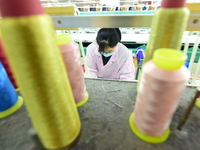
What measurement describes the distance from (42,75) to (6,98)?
0.74ft

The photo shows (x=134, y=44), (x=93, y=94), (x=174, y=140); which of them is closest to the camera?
(x=174, y=140)

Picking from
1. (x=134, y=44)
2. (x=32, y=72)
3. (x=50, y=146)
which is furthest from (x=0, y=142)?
(x=134, y=44)

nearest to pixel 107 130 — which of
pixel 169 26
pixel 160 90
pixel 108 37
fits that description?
pixel 160 90

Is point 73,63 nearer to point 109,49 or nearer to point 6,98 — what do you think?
point 6,98

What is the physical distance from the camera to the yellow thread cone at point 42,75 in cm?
16

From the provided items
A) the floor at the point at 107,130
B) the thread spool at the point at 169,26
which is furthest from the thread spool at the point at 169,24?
the floor at the point at 107,130

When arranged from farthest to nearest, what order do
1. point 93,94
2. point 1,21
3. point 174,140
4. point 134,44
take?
point 134,44
point 93,94
point 174,140
point 1,21

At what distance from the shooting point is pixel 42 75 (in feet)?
0.60

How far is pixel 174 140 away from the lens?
271 mm

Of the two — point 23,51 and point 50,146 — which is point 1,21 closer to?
point 23,51

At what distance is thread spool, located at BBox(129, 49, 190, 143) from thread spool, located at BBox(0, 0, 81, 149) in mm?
148

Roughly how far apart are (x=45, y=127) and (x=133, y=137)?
19 centimetres

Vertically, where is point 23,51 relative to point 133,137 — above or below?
above

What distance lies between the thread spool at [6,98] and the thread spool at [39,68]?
17 centimetres
